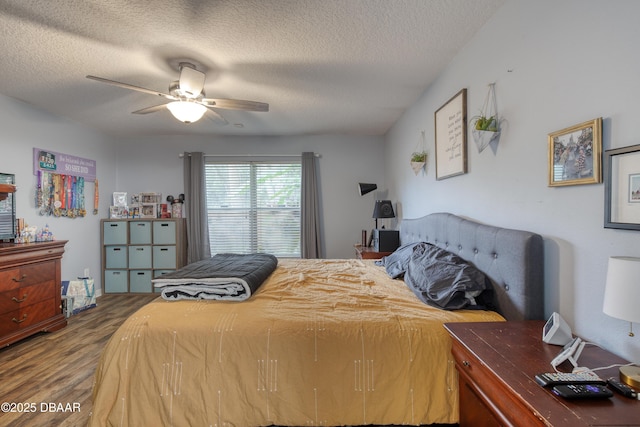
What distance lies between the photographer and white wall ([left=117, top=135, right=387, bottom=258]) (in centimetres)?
456

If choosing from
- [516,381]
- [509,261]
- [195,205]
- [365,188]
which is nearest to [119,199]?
[195,205]

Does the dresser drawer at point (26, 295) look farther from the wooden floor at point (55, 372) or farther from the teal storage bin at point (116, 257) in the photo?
the teal storage bin at point (116, 257)

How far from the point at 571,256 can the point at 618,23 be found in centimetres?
90

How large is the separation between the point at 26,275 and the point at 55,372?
1.11m

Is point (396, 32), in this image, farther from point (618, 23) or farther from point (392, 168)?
point (392, 168)

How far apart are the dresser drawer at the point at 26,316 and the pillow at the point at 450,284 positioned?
343cm

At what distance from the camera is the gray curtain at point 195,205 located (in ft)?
14.4

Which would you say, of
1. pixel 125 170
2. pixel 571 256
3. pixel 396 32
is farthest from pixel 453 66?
pixel 125 170

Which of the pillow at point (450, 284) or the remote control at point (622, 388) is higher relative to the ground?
the pillow at point (450, 284)

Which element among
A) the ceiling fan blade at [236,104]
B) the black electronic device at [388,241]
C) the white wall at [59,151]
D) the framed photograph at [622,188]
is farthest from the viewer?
the black electronic device at [388,241]

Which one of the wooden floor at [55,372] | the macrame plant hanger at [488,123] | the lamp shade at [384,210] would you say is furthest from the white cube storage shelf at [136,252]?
the macrame plant hanger at [488,123]

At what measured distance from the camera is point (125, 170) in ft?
15.0

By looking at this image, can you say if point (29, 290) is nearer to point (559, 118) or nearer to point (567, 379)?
point (567, 379)

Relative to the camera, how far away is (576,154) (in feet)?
3.95
